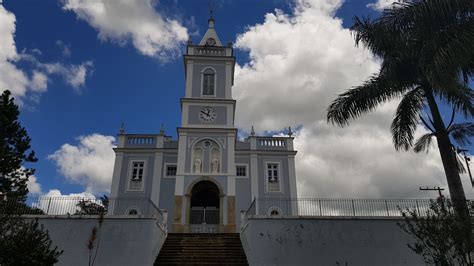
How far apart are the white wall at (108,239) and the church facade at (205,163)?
749cm

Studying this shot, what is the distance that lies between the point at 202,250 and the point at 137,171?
11747 millimetres

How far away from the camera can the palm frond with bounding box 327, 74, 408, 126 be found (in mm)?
12055

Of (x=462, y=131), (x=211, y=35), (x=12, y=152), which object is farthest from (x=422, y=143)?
(x=211, y=35)

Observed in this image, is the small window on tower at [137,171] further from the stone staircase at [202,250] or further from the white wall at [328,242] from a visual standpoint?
the white wall at [328,242]

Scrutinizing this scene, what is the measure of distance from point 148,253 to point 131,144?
14169mm

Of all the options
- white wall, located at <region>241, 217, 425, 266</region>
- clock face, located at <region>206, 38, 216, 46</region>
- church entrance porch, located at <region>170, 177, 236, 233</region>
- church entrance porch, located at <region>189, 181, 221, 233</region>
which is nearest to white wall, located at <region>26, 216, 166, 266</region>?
white wall, located at <region>241, 217, 425, 266</region>

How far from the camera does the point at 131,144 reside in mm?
25828

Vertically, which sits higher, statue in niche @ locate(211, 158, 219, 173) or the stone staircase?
statue in niche @ locate(211, 158, 219, 173)

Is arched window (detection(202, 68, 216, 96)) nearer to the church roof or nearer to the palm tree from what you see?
the church roof

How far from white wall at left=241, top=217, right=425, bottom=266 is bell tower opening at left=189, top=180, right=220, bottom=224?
27.8 feet

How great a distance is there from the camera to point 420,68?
10.9 m

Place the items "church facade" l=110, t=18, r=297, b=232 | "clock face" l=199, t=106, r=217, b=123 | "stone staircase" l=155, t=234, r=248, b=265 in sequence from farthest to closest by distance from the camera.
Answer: "clock face" l=199, t=106, r=217, b=123 → "church facade" l=110, t=18, r=297, b=232 → "stone staircase" l=155, t=234, r=248, b=265

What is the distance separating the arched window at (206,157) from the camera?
884 inches

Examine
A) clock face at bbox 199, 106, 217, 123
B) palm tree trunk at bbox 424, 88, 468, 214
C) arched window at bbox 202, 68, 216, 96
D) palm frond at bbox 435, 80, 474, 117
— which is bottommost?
palm tree trunk at bbox 424, 88, 468, 214
